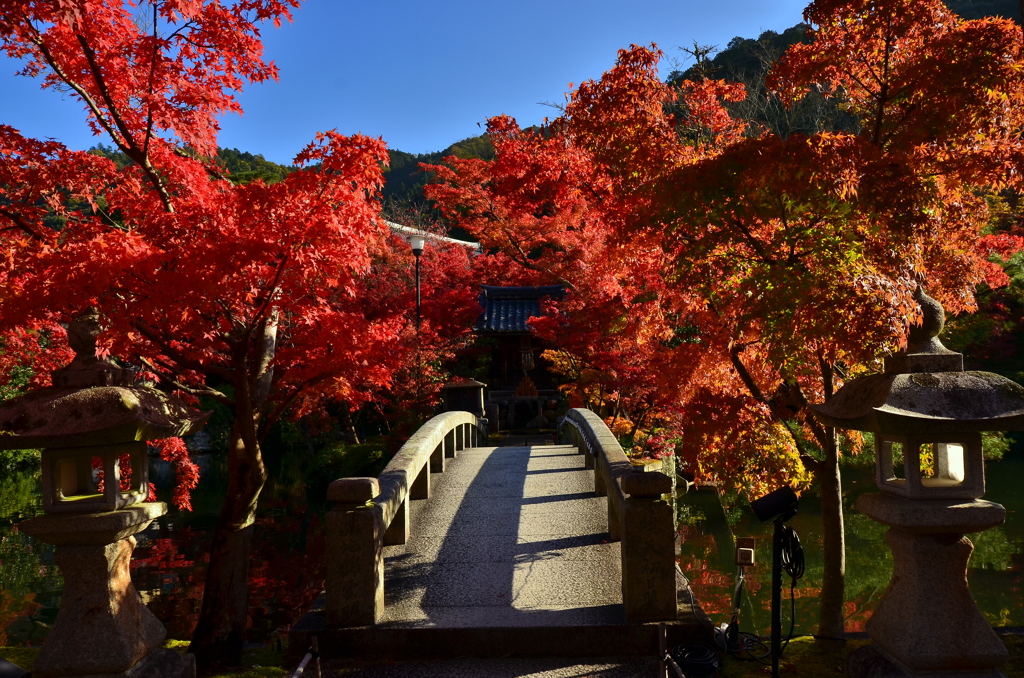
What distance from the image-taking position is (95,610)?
143 inches

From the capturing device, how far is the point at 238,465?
264 inches

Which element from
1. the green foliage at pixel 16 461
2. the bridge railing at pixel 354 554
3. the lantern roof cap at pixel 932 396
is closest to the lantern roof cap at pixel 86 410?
the bridge railing at pixel 354 554

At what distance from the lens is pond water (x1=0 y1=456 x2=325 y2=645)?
9109 millimetres

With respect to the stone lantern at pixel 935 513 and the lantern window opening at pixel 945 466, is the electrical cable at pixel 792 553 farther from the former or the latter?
the lantern window opening at pixel 945 466

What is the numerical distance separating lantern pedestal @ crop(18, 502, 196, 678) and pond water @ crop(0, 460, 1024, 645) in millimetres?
5106

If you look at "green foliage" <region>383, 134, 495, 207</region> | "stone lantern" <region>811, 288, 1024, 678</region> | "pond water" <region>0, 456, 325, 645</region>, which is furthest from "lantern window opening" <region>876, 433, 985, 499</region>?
"green foliage" <region>383, 134, 495, 207</region>

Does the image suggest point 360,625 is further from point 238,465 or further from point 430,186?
point 430,186

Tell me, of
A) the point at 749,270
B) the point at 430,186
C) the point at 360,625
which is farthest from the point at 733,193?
the point at 430,186

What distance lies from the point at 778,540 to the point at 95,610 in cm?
406

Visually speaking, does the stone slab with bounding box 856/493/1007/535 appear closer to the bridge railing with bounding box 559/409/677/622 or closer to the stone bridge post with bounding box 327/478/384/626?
the bridge railing with bounding box 559/409/677/622

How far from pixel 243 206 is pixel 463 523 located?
3660 millimetres

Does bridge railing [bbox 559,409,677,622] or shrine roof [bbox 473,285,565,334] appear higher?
shrine roof [bbox 473,285,565,334]

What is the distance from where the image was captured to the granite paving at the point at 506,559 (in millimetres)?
4566

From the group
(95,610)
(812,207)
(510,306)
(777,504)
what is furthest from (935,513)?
(510,306)
